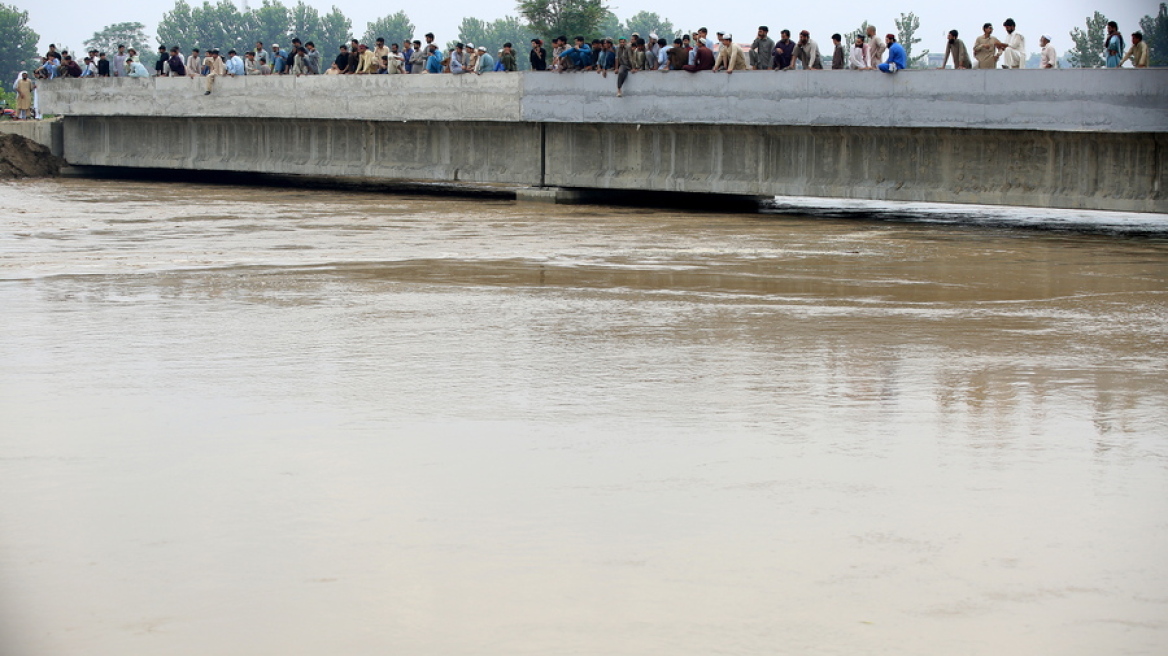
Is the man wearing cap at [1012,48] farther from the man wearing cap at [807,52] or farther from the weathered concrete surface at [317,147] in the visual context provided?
the weathered concrete surface at [317,147]

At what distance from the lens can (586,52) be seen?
28.7 m

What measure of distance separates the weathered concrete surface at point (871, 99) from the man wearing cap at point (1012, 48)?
445 millimetres

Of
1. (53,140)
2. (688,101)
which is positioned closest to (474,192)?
(688,101)

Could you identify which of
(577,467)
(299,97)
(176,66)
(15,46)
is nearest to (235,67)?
(176,66)

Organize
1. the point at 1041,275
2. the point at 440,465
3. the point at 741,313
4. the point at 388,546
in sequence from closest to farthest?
the point at 388,546 < the point at 440,465 < the point at 741,313 < the point at 1041,275

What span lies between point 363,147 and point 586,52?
23.8ft

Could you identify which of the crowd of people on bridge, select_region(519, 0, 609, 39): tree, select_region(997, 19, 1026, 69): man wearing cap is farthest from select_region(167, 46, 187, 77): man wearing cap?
select_region(519, 0, 609, 39): tree

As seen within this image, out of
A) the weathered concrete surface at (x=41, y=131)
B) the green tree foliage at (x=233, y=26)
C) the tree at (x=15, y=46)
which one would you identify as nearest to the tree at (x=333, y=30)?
the green tree foliage at (x=233, y=26)

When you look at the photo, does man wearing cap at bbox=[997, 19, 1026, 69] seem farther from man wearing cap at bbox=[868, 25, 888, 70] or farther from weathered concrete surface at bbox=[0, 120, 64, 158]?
weathered concrete surface at bbox=[0, 120, 64, 158]

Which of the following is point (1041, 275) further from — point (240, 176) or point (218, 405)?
point (240, 176)

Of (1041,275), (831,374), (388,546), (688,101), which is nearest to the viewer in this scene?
(388,546)

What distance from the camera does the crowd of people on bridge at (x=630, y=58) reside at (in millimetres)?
23078

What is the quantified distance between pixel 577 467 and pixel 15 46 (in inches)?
4516

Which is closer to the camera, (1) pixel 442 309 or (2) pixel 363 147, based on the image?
(1) pixel 442 309
